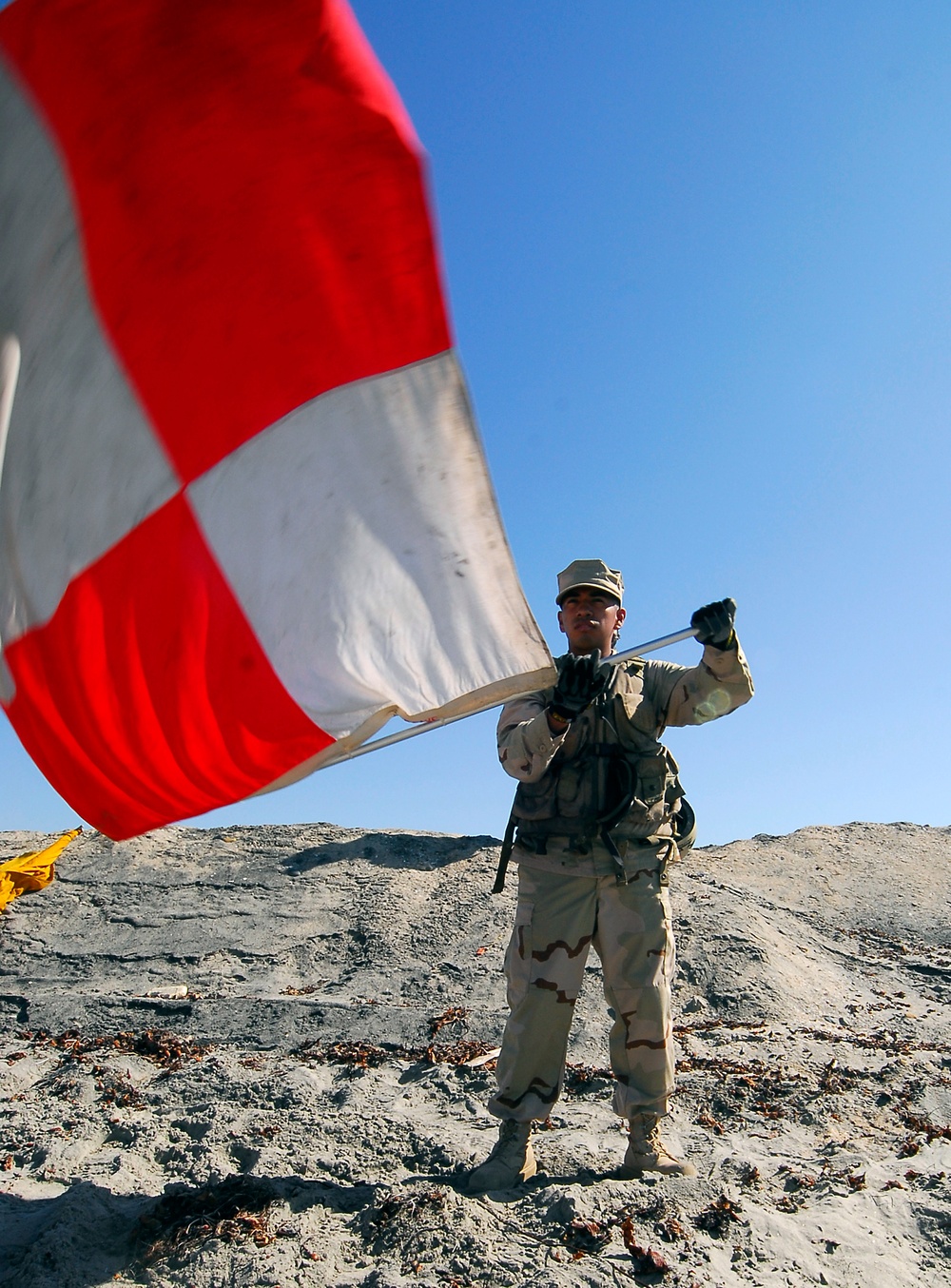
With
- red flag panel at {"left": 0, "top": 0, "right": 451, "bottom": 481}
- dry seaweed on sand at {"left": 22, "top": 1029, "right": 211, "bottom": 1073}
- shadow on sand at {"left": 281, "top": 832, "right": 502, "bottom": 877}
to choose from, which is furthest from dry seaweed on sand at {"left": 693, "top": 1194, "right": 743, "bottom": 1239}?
shadow on sand at {"left": 281, "top": 832, "right": 502, "bottom": 877}

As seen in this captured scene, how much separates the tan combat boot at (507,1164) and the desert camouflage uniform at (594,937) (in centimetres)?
5

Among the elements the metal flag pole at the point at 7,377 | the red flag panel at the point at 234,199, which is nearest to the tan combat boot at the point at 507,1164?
the red flag panel at the point at 234,199

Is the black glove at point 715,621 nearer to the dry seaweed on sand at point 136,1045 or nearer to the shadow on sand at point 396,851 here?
the dry seaweed on sand at point 136,1045

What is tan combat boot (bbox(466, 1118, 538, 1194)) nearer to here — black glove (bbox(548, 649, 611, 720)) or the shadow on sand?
black glove (bbox(548, 649, 611, 720))

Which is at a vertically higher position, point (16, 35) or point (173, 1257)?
point (16, 35)

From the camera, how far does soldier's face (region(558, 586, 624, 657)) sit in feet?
10.7

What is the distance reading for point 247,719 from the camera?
7.25ft

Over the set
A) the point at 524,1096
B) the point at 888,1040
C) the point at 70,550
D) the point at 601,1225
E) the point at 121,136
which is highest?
the point at 121,136

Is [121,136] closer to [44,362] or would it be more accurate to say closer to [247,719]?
[44,362]

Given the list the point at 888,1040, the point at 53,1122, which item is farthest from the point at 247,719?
the point at 888,1040

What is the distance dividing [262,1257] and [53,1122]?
1.70m

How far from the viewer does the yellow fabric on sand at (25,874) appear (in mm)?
7500

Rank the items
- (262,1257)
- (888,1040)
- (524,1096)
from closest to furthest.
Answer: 1. (262,1257)
2. (524,1096)
3. (888,1040)

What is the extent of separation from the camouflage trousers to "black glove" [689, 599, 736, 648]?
90 cm
